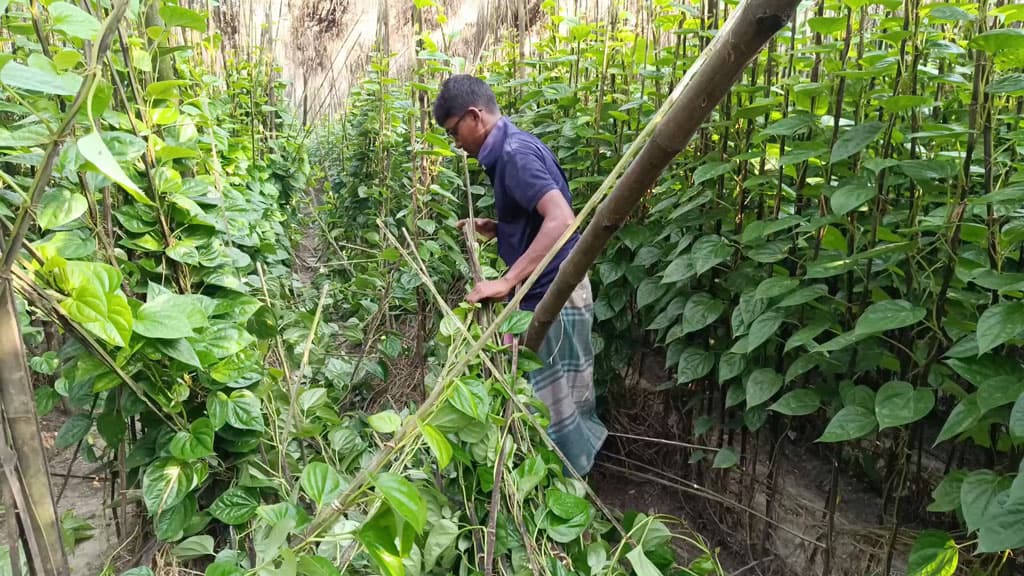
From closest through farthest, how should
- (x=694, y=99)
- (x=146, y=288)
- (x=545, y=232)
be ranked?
(x=694, y=99) → (x=146, y=288) → (x=545, y=232)

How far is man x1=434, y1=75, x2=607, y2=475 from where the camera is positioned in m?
1.83

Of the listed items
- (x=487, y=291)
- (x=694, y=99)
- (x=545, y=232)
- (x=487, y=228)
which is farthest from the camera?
(x=487, y=228)

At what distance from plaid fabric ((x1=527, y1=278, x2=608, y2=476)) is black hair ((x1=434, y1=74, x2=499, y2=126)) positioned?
2.18 ft

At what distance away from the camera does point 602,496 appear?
2287 mm

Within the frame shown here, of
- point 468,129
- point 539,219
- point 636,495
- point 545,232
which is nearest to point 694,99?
point 545,232

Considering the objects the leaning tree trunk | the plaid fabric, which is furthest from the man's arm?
the leaning tree trunk

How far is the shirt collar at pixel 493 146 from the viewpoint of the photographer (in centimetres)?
191

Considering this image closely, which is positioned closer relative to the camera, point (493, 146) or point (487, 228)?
point (493, 146)

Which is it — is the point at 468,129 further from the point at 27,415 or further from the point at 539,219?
the point at 27,415

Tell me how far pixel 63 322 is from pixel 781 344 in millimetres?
1578

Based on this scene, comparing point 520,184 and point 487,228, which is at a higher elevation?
point 520,184

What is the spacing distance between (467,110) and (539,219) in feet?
1.36

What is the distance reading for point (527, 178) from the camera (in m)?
1.82

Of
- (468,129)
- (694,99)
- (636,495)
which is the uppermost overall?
(694,99)
